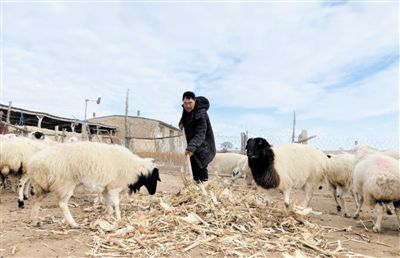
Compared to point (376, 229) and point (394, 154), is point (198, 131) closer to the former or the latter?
point (376, 229)

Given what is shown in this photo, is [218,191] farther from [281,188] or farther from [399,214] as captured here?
[399,214]

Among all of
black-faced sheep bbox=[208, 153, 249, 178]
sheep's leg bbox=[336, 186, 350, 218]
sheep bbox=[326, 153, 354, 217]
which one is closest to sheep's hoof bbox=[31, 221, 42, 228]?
sheep's leg bbox=[336, 186, 350, 218]

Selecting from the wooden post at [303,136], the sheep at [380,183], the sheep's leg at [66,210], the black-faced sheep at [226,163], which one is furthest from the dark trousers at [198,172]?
the black-faced sheep at [226,163]

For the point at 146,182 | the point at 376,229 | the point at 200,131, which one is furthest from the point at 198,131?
the point at 376,229

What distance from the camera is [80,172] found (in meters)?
5.62

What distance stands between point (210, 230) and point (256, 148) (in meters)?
2.89

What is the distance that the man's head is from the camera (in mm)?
6270

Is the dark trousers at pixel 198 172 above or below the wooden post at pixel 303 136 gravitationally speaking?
below

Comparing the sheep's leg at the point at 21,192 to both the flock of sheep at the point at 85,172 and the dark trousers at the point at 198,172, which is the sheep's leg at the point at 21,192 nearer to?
the flock of sheep at the point at 85,172

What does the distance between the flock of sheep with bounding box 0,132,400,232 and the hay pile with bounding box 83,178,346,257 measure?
75cm

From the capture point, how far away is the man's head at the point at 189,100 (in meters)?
6.27

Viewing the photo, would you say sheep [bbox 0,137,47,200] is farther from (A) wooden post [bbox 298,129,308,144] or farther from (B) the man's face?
(A) wooden post [bbox 298,129,308,144]

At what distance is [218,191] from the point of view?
5.72 metres

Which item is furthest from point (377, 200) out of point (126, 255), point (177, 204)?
point (126, 255)
